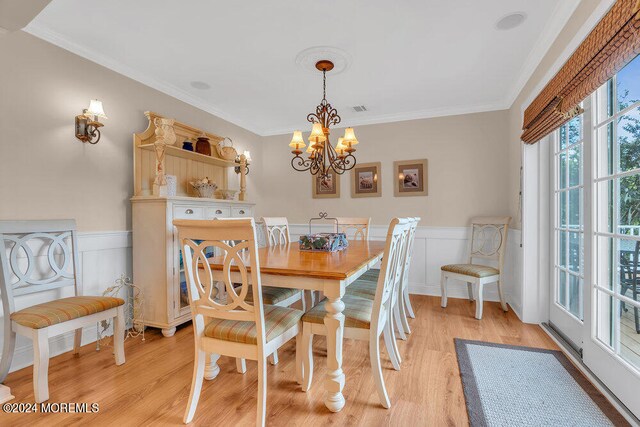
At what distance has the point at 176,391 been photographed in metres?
1.83

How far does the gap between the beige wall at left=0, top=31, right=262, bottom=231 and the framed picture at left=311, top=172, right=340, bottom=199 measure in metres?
2.27

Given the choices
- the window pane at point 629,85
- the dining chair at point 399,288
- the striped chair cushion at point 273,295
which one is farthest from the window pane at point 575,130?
the striped chair cushion at point 273,295

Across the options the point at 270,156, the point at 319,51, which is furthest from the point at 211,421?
the point at 270,156

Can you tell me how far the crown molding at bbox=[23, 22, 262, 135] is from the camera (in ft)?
7.28

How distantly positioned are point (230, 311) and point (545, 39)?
286 centimetres

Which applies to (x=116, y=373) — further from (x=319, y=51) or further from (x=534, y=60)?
(x=534, y=60)

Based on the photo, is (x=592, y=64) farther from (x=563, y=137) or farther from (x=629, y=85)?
(x=563, y=137)

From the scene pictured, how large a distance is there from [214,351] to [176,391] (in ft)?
1.87

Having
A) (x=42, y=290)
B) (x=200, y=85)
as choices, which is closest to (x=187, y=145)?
(x=200, y=85)

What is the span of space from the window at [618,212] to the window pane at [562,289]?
0.69 meters

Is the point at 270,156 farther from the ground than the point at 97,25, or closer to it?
closer to it

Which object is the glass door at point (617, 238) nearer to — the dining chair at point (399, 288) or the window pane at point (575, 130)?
the window pane at point (575, 130)

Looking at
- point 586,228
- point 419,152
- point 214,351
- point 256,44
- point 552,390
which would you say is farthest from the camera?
point 419,152

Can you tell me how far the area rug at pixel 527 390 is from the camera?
1552 mm
